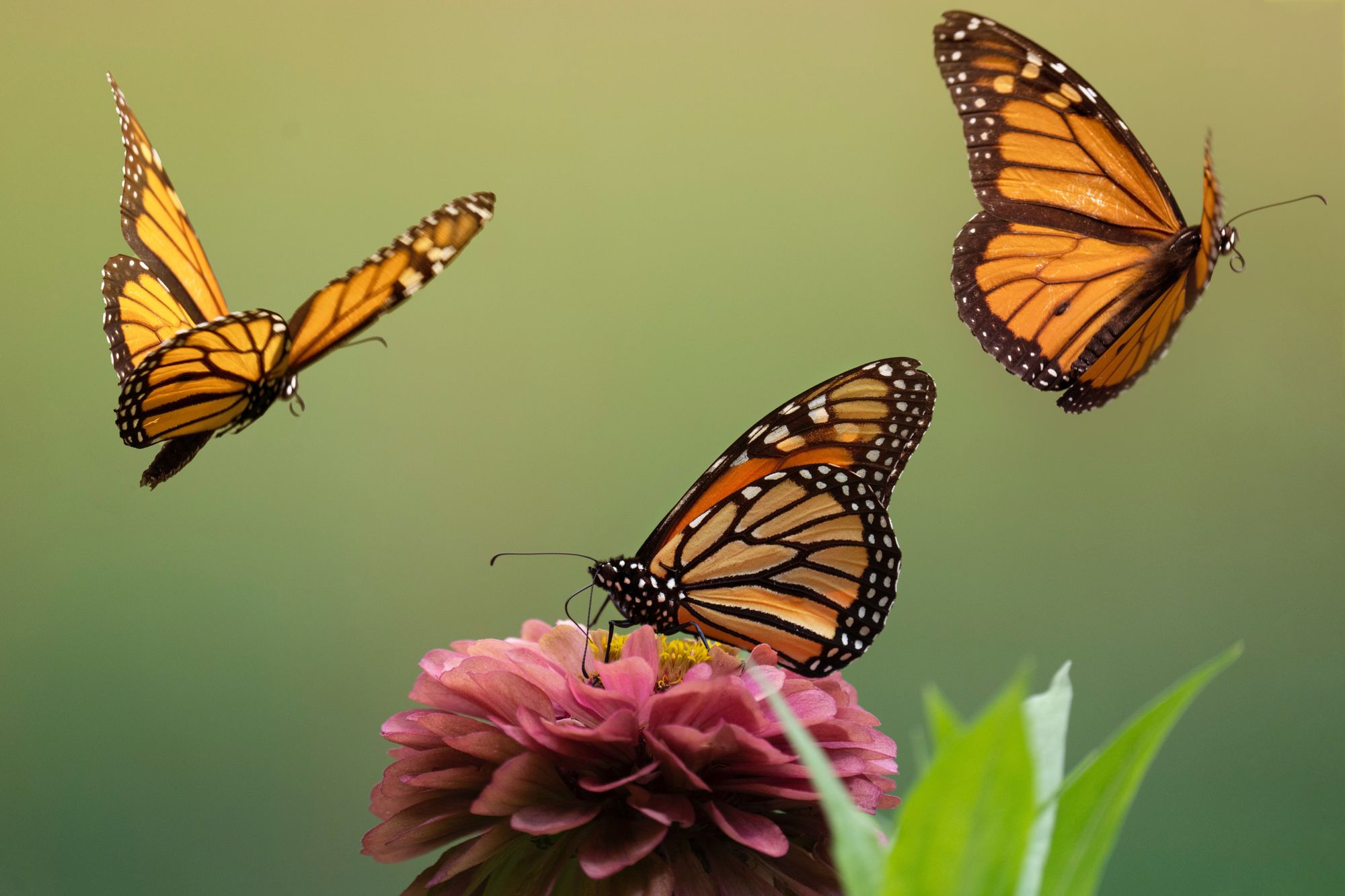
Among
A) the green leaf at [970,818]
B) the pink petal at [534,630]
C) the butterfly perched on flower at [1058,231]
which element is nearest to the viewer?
the green leaf at [970,818]

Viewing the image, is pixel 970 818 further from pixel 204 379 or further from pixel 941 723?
pixel 204 379

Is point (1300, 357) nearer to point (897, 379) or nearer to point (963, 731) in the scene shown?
point (897, 379)

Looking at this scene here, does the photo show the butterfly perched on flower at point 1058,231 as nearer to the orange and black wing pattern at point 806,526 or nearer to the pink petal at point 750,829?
the orange and black wing pattern at point 806,526

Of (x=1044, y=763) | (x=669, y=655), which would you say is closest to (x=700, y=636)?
(x=669, y=655)

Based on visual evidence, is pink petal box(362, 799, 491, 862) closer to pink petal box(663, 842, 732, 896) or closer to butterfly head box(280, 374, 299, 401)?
pink petal box(663, 842, 732, 896)

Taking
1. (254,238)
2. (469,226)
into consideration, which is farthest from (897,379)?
(254,238)

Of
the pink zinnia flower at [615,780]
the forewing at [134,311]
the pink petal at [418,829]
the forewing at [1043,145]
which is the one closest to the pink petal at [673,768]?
the pink zinnia flower at [615,780]
